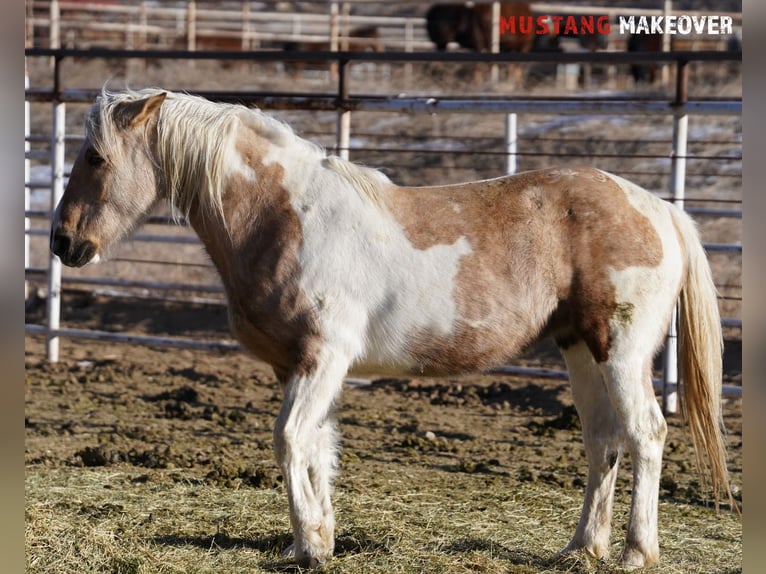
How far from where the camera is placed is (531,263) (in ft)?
10.5

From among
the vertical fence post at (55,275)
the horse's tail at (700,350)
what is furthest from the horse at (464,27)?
the horse's tail at (700,350)

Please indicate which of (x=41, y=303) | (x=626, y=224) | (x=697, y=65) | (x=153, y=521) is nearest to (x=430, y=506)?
(x=153, y=521)

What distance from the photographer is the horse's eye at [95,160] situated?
128 inches

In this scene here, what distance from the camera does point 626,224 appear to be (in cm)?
324

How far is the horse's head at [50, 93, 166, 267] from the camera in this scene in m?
3.25

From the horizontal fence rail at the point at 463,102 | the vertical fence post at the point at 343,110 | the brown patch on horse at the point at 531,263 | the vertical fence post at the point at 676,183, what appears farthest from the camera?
the vertical fence post at the point at 343,110

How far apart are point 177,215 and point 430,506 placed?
5.39 ft

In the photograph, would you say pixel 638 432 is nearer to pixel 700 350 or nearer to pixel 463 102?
pixel 700 350

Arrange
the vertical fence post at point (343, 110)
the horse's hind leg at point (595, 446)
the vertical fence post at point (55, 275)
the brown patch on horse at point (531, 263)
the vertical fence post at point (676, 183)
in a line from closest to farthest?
the brown patch on horse at point (531, 263)
the horse's hind leg at point (595, 446)
the vertical fence post at point (676, 183)
the vertical fence post at point (343, 110)
the vertical fence post at point (55, 275)

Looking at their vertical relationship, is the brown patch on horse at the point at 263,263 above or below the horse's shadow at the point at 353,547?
above

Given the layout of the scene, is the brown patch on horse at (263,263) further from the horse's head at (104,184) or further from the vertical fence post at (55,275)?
the vertical fence post at (55,275)

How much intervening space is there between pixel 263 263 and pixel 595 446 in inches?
54.2

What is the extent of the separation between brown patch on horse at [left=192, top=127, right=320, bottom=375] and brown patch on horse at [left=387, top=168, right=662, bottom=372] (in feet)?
1.29
